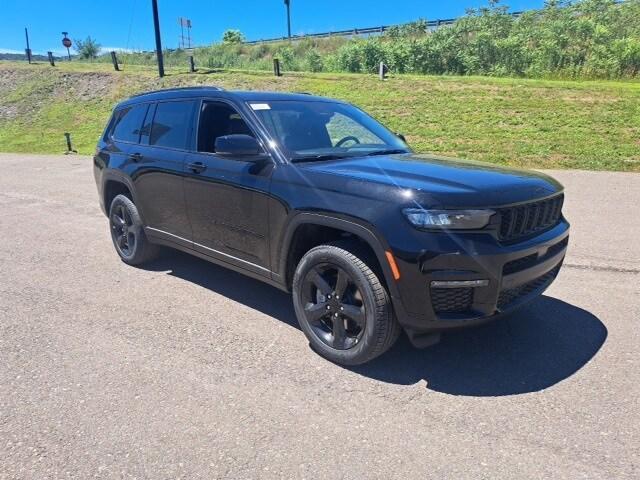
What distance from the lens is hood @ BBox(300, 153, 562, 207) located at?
2.85 m

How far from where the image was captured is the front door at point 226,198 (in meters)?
3.72

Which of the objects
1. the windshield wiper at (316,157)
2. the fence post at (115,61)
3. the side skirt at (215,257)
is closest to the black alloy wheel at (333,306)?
the side skirt at (215,257)

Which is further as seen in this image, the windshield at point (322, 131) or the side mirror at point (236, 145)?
the windshield at point (322, 131)

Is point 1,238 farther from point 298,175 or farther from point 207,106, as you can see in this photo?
point 298,175

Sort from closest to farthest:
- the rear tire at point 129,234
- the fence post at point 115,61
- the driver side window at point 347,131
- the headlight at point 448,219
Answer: the headlight at point 448,219 → the driver side window at point 347,131 → the rear tire at point 129,234 → the fence post at point 115,61

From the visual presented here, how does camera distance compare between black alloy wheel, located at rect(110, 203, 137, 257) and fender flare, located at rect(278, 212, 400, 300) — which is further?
black alloy wheel, located at rect(110, 203, 137, 257)

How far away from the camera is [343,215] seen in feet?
10.2

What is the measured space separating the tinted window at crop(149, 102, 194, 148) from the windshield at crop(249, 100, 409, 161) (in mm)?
815

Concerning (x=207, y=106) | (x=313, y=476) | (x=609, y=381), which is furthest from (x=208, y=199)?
(x=609, y=381)

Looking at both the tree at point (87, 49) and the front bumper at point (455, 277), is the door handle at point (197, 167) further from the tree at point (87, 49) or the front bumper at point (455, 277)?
the tree at point (87, 49)

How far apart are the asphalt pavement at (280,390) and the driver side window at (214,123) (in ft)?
4.62

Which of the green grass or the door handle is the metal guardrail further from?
the door handle

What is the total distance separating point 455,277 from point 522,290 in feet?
2.19

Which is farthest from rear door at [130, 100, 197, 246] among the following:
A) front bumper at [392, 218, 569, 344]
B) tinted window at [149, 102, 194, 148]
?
front bumper at [392, 218, 569, 344]
